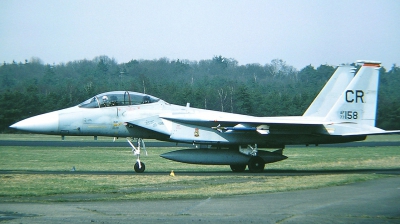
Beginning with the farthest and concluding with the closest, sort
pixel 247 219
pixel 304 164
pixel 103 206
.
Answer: pixel 304 164 → pixel 103 206 → pixel 247 219

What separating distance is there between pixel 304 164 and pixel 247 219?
52.6 ft

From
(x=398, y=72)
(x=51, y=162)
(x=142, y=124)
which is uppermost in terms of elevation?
(x=398, y=72)

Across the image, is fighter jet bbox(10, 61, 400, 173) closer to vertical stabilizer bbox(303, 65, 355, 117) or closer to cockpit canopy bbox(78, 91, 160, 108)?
cockpit canopy bbox(78, 91, 160, 108)

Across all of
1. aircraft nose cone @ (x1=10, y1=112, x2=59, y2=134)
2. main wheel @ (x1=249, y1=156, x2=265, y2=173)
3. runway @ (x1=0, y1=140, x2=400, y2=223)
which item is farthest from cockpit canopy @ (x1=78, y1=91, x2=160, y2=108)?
runway @ (x1=0, y1=140, x2=400, y2=223)

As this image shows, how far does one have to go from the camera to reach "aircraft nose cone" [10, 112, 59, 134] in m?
18.9

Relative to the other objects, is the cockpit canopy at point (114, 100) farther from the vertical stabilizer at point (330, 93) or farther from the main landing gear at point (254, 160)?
the vertical stabilizer at point (330, 93)

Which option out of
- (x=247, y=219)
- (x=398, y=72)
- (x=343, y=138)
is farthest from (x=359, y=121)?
(x=398, y=72)

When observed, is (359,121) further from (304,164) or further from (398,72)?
(398,72)

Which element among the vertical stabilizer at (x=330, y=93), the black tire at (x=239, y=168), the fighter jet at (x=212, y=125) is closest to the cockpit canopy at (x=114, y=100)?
the fighter jet at (x=212, y=125)

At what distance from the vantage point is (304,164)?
25.4m

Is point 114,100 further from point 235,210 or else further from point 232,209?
point 235,210

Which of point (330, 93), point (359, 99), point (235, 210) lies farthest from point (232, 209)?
point (330, 93)

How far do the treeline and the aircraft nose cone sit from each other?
3245cm

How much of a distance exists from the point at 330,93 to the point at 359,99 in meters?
1.52
